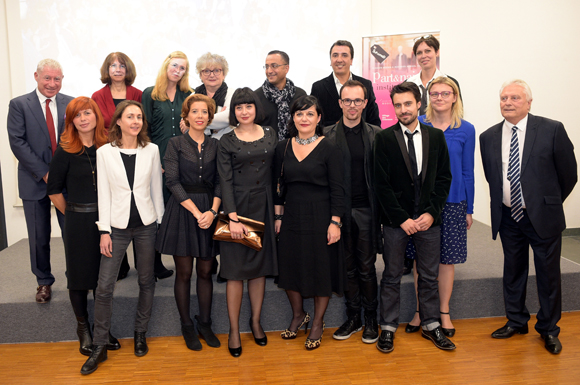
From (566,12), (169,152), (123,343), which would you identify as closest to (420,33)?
(566,12)

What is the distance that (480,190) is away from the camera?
5695mm

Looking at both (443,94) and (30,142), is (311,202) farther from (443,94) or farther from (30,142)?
(30,142)

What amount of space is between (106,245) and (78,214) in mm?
271

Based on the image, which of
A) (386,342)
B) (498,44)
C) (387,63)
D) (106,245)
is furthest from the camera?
(498,44)

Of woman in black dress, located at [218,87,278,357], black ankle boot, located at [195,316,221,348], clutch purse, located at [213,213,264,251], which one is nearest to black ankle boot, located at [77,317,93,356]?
black ankle boot, located at [195,316,221,348]

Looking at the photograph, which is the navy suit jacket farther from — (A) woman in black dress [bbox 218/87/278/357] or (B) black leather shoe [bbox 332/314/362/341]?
(B) black leather shoe [bbox 332/314/362/341]

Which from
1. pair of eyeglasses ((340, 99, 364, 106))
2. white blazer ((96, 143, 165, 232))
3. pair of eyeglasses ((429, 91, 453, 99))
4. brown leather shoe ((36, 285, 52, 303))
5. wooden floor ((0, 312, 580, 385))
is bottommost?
wooden floor ((0, 312, 580, 385))

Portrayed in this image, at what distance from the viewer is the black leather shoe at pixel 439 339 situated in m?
2.88

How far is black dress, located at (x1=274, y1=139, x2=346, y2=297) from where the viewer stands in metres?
2.72

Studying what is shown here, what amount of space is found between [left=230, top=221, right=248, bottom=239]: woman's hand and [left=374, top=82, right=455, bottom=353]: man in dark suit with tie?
89 cm

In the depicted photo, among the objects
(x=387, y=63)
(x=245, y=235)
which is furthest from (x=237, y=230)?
(x=387, y=63)

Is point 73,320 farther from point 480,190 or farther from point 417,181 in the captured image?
point 480,190

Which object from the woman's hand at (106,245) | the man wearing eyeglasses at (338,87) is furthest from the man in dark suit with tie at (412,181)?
the woman's hand at (106,245)

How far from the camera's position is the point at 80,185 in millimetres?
2707
